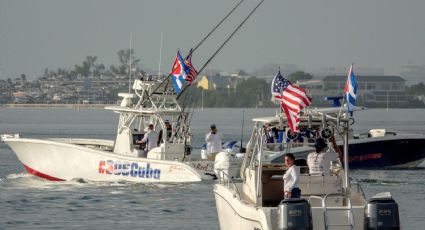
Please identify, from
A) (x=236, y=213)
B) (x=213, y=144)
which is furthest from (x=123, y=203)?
(x=236, y=213)

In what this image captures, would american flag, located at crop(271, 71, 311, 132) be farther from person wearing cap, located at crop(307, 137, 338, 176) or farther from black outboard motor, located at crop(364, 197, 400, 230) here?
black outboard motor, located at crop(364, 197, 400, 230)

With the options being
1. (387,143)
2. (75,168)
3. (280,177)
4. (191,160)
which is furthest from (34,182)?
(280,177)

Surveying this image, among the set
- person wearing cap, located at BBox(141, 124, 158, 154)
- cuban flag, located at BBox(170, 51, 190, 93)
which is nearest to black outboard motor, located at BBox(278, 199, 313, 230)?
person wearing cap, located at BBox(141, 124, 158, 154)

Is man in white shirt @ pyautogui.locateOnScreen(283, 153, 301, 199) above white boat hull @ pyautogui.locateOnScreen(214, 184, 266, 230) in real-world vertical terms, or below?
above

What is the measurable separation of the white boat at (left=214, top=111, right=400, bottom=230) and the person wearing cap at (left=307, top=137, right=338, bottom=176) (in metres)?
0.15

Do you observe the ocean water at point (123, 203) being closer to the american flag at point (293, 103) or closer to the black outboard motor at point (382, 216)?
the american flag at point (293, 103)

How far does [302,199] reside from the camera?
21.0 m

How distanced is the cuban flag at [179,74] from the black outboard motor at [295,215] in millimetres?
18416

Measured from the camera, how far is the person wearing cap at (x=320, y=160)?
77.8ft

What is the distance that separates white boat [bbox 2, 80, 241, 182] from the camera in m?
36.4

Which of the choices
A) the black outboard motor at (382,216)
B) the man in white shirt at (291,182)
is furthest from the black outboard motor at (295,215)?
the man in white shirt at (291,182)

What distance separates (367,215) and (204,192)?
14.6 metres

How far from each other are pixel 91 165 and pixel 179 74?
388 centimetres

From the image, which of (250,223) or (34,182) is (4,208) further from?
(250,223)
